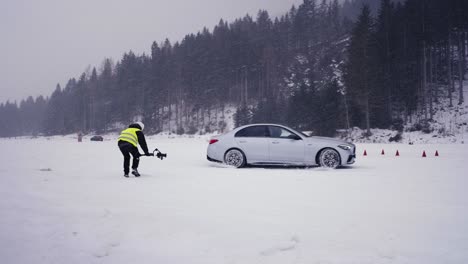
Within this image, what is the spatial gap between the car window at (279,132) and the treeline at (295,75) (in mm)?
21263

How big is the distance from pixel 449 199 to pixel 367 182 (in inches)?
73.1

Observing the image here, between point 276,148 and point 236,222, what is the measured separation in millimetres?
6033

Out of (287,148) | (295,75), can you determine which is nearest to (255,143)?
(287,148)

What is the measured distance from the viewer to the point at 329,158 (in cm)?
962

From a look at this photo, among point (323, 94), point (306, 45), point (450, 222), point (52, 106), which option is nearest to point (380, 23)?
point (323, 94)

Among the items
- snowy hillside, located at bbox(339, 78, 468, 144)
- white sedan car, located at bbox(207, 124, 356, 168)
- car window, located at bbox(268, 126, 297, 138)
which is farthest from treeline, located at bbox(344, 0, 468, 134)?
car window, located at bbox(268, 126, 297, 138)

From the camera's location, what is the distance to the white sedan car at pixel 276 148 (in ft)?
31.6

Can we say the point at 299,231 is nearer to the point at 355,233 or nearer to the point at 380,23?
the point at 355,233

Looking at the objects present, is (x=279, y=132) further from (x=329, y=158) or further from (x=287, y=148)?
(x=329, y=158)

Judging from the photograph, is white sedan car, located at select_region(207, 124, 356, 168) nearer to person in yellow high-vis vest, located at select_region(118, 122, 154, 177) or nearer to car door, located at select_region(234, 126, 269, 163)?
car door, located at select_region(234, 126, 269, 163)

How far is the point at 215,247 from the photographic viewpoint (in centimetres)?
324

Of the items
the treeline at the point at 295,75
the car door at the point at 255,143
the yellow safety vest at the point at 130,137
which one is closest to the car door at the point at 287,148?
the car door at the point at 255,143

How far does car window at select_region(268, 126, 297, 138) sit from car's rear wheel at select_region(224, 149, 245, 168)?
131 centimetres

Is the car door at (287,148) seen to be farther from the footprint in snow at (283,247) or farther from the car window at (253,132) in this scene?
the footprint in snow at (283,247)
